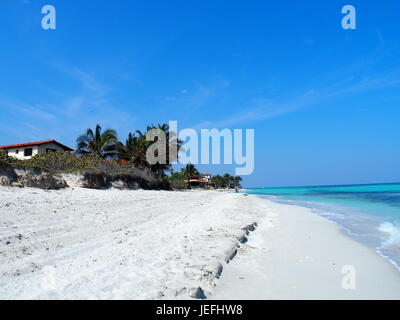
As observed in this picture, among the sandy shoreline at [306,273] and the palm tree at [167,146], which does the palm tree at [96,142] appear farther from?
the sandy shoreline at [306,273]

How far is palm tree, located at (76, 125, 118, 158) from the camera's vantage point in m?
29.7

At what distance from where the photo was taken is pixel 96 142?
2977 centimetres

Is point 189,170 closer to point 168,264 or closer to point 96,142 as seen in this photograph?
point 96,142

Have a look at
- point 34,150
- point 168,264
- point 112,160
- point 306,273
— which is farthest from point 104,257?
point 34,150

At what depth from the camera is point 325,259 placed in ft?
15.3

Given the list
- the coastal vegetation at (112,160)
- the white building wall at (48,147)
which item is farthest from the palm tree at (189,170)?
the white building wall at (48,147)

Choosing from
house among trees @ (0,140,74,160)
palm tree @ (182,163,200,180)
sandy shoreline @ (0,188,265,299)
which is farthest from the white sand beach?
palm tree @ (182,163,200,180)

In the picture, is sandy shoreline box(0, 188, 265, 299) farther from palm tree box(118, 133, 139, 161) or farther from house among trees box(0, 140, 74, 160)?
palm tree box(118, 133, 139, 161)

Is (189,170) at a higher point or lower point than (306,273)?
higher

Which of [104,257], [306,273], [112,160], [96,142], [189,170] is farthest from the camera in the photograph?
[189,170]

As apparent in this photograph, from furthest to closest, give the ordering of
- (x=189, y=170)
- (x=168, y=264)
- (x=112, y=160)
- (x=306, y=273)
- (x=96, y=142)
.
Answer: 1. (x=189, y=170)
2. (x=96, y=142)
3. (x=112, y=160)
4. (x=306, y=273)
5. (x=168, y=264)

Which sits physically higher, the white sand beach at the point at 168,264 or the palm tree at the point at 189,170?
the palm tree at the point at 189,170

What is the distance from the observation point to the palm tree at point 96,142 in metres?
29.7

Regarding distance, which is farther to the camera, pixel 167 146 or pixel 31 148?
pixel 167 146
